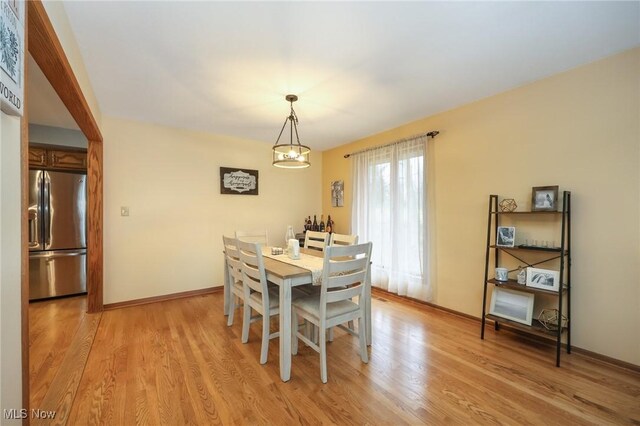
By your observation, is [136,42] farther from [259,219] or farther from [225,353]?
[259,219]

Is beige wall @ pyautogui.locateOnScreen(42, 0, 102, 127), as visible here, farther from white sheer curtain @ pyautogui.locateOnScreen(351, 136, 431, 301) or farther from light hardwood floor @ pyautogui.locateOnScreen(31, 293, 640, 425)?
white sheer curtain @ pyautogui.locateOnScreen(351, 136, 431, 301)

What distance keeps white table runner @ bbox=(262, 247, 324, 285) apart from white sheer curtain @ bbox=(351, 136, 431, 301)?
1.45m

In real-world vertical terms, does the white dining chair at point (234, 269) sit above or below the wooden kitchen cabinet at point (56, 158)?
below

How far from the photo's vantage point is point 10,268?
0.92 m

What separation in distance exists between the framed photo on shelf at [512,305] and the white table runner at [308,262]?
1.68 metres

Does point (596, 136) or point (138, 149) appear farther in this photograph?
point (138, 149)

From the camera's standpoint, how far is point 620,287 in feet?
6.64

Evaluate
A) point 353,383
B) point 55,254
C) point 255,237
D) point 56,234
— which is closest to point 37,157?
point 56,234

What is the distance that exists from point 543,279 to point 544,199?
67 centimetres

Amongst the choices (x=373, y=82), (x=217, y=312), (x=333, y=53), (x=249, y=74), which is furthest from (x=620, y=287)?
(x=217, y=312)

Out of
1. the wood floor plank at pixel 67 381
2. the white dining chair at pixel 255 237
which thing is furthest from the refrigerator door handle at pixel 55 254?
the white dining chair at pixel 255 237

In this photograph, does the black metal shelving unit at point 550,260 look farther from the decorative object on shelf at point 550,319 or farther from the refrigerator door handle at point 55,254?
the refrigerator door handle at point 55,254

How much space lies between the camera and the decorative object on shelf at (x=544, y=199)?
2246 millimetres

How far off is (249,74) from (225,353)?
2323 mm
